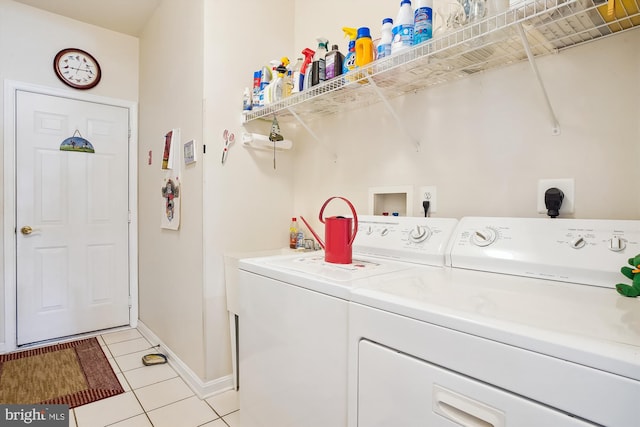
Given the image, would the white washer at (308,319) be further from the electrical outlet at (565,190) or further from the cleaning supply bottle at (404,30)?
the cleaning supply bottle at (404,30)

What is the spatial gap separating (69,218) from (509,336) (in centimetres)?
340

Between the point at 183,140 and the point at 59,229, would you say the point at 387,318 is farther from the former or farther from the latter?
the point at 59,229

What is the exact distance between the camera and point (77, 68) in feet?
9.50

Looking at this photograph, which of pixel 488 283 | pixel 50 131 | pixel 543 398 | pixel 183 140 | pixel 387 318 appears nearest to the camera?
pixel 543 398

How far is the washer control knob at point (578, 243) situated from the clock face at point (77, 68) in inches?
143

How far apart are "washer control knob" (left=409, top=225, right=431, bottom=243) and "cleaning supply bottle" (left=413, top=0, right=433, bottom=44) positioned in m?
0.70

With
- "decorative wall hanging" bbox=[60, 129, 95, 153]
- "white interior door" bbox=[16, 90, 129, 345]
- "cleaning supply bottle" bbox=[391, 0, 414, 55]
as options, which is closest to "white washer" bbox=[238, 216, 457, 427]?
"cleaning supply bottle" bbox=[391, 0, 414, 55]

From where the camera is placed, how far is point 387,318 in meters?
0.82

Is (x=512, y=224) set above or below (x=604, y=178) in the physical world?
Answer: below

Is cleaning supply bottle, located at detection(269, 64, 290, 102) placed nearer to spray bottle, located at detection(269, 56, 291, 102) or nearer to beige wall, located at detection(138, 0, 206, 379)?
spray bottle, located at detection(269, 56, 291, 102)

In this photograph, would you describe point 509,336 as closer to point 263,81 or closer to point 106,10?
point 263,81

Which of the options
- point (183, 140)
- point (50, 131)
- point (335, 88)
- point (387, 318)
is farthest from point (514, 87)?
point (50, 131)

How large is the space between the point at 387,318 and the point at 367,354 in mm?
122

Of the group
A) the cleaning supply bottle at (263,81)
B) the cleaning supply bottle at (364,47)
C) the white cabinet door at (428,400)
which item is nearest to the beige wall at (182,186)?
the cleaning supply bottle at (263,81)
